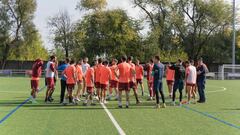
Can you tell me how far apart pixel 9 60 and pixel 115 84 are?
6569 centimetres

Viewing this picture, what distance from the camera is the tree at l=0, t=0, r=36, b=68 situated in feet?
284

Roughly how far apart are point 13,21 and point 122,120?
251 feet

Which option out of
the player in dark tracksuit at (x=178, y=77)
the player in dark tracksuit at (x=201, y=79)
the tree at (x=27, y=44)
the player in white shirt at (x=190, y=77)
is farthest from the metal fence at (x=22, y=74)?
the player in dark tracksuit at (x=178, y=77)

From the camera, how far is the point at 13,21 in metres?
87.9

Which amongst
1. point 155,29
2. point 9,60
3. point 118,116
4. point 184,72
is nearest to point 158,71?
point 184,72

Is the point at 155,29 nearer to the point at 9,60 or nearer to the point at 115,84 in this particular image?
the point at 9,60

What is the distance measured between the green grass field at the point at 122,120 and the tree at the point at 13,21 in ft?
225

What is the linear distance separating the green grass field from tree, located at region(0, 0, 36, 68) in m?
68.6

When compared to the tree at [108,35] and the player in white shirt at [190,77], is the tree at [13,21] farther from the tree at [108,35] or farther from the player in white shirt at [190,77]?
the player in white shirt at [190,77]

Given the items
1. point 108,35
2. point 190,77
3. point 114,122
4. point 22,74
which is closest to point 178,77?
point 190,77

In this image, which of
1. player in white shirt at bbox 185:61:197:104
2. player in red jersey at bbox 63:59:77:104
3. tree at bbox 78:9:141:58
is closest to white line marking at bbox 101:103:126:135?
player in red jersey at bbox 63:59:77:104

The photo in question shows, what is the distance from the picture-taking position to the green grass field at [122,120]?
12.7m

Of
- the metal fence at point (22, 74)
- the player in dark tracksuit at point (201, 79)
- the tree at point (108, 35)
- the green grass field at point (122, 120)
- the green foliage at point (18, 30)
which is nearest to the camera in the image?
the green grass field at point (122, 120)

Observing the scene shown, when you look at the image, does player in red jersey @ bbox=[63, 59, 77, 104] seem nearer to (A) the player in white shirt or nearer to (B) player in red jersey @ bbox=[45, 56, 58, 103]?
(B) player in red jersey @ bbox=[45, 56, 58, 103]
